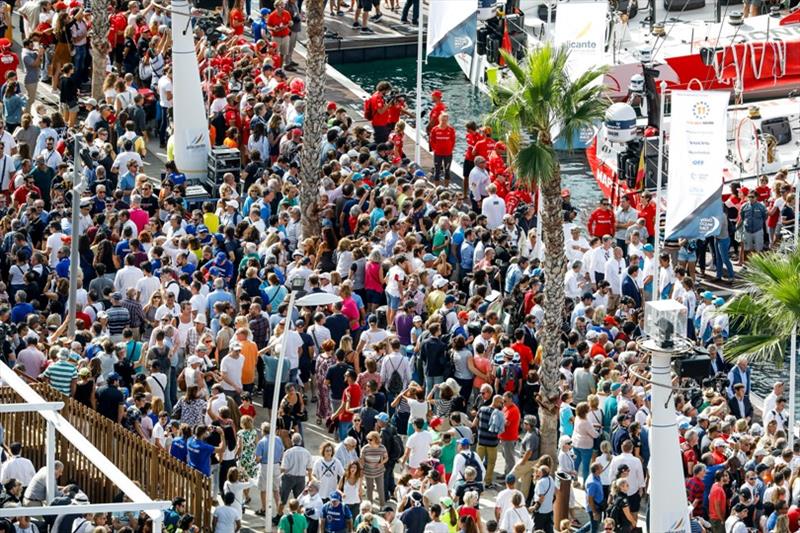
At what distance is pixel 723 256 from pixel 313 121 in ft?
25.4

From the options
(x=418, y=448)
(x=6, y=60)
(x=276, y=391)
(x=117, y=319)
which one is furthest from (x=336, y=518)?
(x=6, y=60)

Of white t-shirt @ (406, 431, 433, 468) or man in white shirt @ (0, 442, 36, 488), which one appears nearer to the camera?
man in white shirt @ (0, 442, 36, 488)

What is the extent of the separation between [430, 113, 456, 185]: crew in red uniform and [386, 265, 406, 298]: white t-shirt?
24.3 ft

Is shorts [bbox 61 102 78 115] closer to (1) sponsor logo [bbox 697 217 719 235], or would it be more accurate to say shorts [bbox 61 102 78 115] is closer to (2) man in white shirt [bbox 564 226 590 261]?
(2) man in white shirt [bbox 564 226 590 261]

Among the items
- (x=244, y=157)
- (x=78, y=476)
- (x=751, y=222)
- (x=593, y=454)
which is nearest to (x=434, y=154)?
(x=244, y=157)

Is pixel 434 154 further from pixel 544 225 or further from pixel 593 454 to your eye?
pixel 593 454

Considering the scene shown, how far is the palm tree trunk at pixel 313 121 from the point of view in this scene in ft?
103

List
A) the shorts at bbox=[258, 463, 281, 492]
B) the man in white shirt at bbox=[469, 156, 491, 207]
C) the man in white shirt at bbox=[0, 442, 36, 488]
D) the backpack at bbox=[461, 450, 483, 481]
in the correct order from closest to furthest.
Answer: the man in white shirt at bbox=[0, 442, 36, 488] → the backpack at bbox=[461, 450, 483, 481] → the shorts at bbox=[258, 463, 281, 492] → the man in white shirt at bbox=[469, 156, 491, 207]

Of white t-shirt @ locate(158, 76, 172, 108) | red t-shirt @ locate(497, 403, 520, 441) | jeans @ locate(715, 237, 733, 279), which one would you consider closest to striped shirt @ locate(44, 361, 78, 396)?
red t-shirt @ locate(497, 403, 520, 441)

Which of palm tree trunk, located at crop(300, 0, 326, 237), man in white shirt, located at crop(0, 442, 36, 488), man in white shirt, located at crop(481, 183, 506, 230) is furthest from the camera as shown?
man in white shirt, located at crop(481, 183, 506, 230)

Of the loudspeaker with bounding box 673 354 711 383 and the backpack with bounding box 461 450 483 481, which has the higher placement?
the loudspeaker with bounding box 673 354 711 383

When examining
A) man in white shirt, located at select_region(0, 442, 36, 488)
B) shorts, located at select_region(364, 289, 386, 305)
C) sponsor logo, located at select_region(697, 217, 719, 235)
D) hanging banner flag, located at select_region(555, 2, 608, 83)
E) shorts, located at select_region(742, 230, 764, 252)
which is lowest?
man in white shirt, located at select_region(0, 442, 36, 488)

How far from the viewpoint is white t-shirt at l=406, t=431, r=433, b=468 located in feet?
79.9

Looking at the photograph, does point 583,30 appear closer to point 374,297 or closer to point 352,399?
point 374,297
